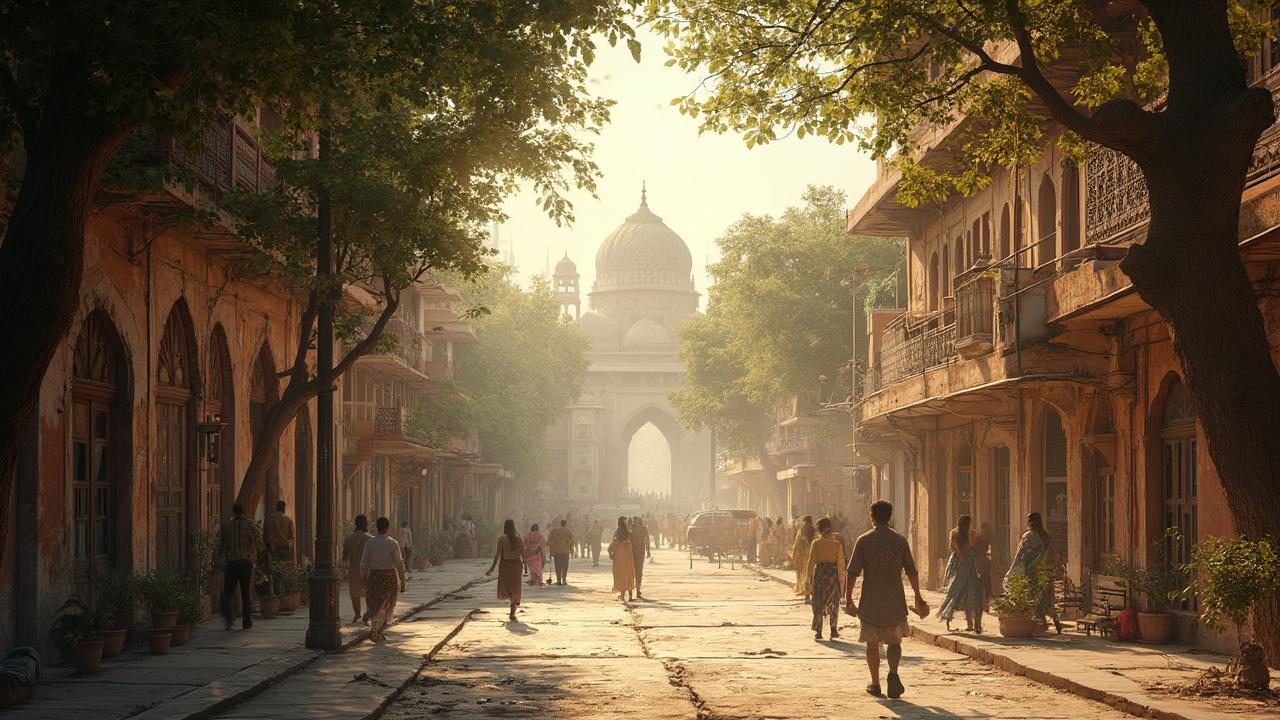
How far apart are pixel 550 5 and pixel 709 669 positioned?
21.0 ft

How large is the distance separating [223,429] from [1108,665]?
43.0ft

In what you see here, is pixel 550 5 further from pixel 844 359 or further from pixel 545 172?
pixel 844 359

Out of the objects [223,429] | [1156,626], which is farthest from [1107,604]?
[223,429]

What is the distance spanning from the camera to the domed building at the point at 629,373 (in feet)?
324

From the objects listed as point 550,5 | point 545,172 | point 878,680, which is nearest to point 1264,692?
→ point 878,680

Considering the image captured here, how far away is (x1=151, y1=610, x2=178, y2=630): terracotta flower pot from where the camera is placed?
17.5 meters

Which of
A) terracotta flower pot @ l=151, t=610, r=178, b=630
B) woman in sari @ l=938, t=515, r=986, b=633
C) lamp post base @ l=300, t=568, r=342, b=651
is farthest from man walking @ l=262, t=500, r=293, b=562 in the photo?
woman in sari @ l=938, t=515, r=986, b=633

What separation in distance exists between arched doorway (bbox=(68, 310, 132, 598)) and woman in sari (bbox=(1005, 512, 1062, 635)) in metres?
10.3

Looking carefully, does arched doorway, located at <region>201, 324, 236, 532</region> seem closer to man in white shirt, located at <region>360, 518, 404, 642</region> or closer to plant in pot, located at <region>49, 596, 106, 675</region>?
→ man in white shirt, located at <region>360, 518, 404, 642</region>

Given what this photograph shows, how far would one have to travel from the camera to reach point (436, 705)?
12.8 metres

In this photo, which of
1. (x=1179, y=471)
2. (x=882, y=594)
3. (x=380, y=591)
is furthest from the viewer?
(x=380, y=591)

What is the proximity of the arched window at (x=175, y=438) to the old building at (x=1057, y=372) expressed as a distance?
34.3 feet

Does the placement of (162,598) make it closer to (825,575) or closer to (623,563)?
(825,575)

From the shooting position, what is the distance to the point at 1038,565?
62.3ft
